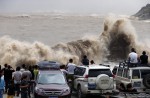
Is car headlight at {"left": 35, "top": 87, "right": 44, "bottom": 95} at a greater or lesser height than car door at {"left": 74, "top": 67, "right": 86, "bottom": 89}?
lesser

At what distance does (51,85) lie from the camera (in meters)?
15.5

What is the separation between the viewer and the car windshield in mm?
15867

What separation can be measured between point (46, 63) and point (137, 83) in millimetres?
3882

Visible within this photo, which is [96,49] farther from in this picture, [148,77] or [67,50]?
[148,77]

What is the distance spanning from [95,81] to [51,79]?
1.74 m

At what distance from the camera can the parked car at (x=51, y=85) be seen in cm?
1490

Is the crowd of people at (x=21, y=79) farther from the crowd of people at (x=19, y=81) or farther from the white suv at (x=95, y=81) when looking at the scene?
the white suv at (x=95, y=81)

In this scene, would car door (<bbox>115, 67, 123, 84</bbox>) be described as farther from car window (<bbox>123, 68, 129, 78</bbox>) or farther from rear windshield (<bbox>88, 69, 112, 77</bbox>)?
rear windshield (<bbox>88, 69, 112, 77</bbox>)

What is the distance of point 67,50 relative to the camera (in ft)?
128

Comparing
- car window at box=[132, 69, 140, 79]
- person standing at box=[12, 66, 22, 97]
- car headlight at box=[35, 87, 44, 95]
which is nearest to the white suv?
car window at box=[132, 69, 140, 79]

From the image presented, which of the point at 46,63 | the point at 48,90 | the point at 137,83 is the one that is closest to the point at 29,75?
the point at 46,63

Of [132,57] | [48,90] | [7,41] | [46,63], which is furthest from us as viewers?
[7,41]

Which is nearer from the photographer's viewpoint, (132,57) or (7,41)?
(132,57)

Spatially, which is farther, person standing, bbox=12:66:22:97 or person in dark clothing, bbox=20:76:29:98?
person standing, bbox=12:66:22:97
